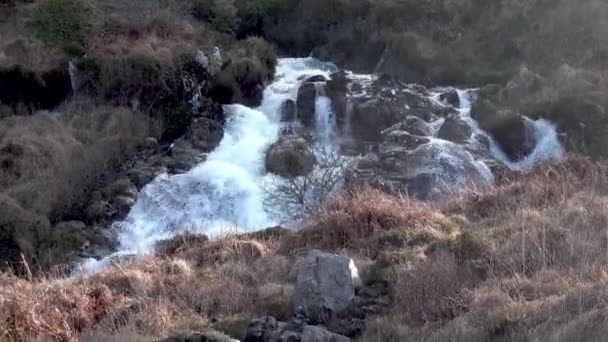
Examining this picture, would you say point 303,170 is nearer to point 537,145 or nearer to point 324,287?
point 537,145

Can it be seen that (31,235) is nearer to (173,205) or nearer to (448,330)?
(173,205)

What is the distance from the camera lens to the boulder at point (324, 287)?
6977 millimetres

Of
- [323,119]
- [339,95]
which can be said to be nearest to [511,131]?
[339,95]

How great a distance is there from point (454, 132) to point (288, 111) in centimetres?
438

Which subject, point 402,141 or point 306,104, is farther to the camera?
point 306,104

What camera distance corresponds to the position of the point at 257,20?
28328 millimetres

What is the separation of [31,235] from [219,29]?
12.5 meters

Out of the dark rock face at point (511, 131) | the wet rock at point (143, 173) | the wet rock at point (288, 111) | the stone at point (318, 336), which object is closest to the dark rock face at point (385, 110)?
the dark rock face at point (511, 131)

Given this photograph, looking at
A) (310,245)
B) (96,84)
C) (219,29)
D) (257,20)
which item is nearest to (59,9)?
(96,84)

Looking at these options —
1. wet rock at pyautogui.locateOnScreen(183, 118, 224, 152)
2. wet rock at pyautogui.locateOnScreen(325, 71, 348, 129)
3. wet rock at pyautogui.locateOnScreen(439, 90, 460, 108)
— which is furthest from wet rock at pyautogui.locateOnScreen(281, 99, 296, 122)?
wet rock at pyautogui.locateOnScreen(439, 90, 460, 108)

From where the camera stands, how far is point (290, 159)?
18828 mm

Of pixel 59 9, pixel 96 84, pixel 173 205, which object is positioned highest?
pixel 59 9

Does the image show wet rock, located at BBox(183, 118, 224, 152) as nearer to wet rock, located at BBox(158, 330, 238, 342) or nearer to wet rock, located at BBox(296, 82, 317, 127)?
wet rock, located at BBox(296, 82, 317, 127)

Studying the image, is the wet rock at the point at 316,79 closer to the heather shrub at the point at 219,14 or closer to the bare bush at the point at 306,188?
the bare bush at the point at 306,188
